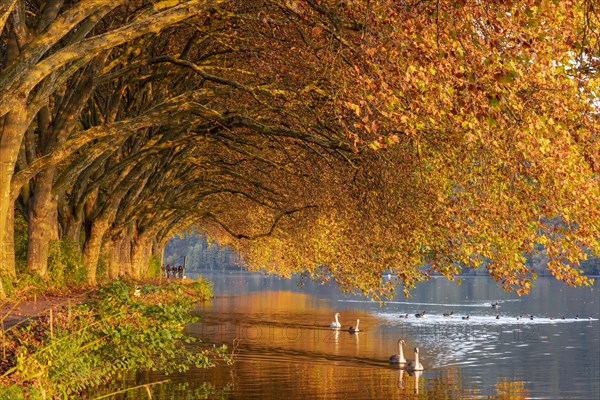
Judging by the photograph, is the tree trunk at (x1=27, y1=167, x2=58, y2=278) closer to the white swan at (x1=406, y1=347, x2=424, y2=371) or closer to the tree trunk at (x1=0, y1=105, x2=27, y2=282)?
the tree trunk at (x1=0, y1=105, x2=27, y2=282)

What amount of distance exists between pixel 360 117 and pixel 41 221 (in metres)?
13.8

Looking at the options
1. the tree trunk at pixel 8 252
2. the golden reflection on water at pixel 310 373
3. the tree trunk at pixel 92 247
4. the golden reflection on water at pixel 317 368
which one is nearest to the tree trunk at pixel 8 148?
the tree trunk at pixel 8 252

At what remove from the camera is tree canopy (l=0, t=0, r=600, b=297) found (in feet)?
46.4

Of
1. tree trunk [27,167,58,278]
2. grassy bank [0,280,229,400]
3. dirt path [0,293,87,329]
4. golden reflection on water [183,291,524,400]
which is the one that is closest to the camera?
grassy bank [0,280,229,400]

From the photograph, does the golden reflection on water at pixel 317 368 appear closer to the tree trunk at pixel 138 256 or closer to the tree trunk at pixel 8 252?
the tree trunk at pixel 8 252

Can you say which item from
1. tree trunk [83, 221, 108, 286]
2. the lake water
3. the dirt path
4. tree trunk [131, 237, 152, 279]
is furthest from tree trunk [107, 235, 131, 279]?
the dirt path

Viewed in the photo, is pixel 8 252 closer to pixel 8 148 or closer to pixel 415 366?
pixel 8 148

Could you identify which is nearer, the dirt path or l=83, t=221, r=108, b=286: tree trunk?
the dirt path

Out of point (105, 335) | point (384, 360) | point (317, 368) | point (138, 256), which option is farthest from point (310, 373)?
point (138, 256)

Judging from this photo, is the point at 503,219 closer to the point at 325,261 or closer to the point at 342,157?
the point at 342,157

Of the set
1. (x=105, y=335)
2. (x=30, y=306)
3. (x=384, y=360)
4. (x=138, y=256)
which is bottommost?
(x=384, y=360)

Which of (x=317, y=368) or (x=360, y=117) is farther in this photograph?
(x=317, y=368)

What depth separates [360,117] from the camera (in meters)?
20.5

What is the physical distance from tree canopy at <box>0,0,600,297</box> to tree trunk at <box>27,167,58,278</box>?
2.4 inches
